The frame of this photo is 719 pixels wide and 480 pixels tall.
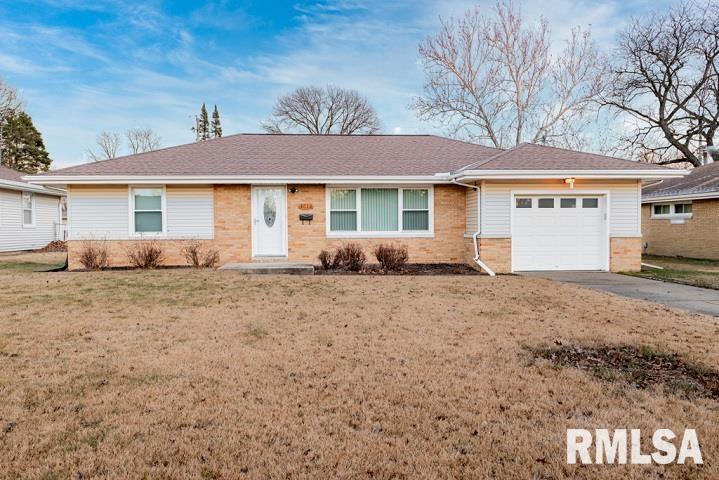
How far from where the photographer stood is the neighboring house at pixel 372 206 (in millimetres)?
11766

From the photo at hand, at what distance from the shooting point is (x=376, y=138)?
1691cm

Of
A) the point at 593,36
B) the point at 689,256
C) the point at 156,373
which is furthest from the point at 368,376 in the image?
the point at 593,36

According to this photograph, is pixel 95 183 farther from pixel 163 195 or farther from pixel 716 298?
pixel 716 298

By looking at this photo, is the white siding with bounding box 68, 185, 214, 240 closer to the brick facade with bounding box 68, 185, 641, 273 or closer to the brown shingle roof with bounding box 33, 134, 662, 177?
the brick facade with bounding box 68, 185, 641, 273

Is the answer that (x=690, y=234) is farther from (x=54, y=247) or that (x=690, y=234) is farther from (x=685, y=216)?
(x=54, y=247)

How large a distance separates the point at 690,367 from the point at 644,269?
9479mm

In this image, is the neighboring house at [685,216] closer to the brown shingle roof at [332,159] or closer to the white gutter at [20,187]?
the brown shingle roof at [332,159]

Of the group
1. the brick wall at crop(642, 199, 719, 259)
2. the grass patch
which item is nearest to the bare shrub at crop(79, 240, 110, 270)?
the grass patch

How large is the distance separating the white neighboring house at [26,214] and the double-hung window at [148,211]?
5.96 metres

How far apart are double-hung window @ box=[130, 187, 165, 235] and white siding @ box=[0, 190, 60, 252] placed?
29.4 feet

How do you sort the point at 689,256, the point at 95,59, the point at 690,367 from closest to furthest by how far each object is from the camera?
the point at 690,367
the point at 689,256
the point at 95,59

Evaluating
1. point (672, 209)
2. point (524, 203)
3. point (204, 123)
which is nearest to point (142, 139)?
point (204, 123)

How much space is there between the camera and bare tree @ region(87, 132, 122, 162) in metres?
41.9

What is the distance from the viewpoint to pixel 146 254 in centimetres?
1166
